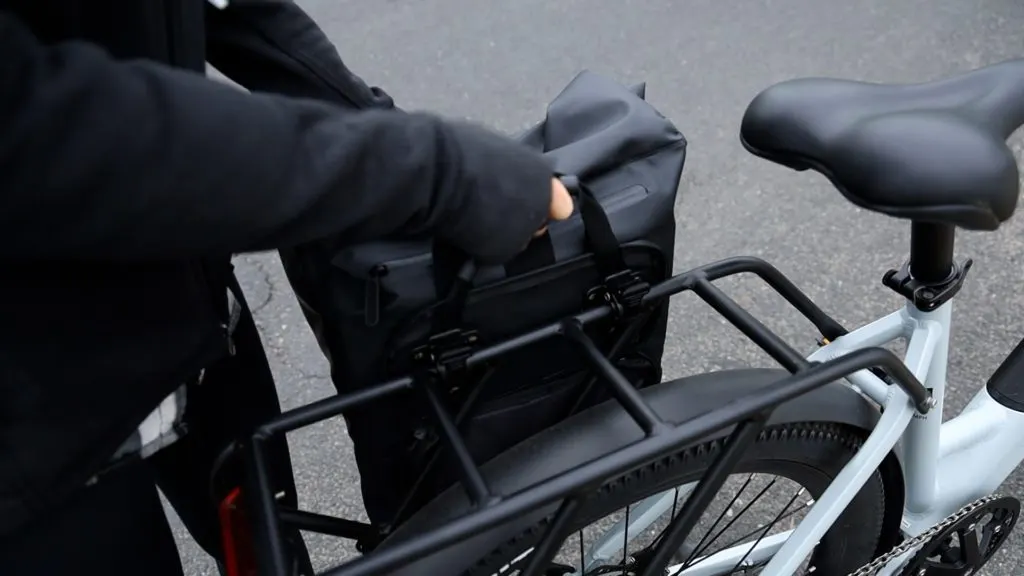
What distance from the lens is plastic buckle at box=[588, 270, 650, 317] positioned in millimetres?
1003

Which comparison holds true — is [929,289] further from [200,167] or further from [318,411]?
[200,167]

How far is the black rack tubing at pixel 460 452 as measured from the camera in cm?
85

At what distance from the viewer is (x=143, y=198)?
583mm

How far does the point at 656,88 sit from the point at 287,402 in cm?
143

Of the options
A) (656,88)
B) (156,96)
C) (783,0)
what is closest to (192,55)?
(156,96)

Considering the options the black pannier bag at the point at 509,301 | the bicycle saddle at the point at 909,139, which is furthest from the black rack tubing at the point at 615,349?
the bicycle saddle at the point at 909,139

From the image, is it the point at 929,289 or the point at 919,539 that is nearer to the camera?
the point at 929,289

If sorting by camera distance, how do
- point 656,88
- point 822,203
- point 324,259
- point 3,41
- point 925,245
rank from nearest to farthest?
point 3,41
point 324,259
point 925,245
point 822,203
point 656,88

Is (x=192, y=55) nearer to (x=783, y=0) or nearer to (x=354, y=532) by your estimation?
(x=354, y=532)

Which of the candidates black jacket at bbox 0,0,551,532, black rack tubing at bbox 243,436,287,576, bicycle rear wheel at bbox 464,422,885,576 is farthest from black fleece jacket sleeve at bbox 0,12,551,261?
bicycle rear wheel at bbox 464,422,885,576

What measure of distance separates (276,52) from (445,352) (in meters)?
0.33

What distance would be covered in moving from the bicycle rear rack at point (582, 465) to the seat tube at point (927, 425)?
0.23 ft

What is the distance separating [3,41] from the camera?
1.79 feet

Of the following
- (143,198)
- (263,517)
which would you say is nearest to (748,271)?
(263,517)
